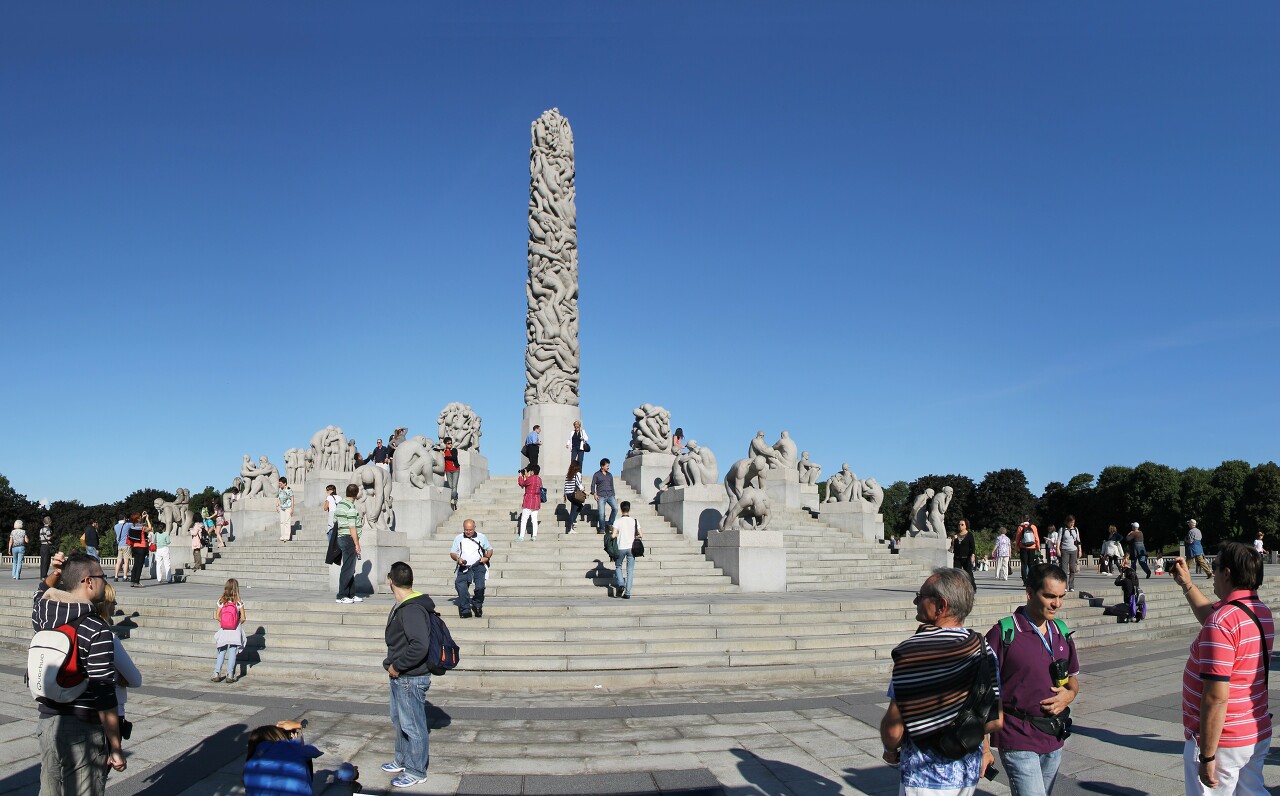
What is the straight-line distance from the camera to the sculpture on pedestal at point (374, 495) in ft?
49.4

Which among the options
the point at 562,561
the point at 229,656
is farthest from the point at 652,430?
the point at 229,656

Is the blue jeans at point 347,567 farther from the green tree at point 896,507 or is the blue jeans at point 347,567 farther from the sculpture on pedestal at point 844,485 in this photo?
the green tree at point 896,507

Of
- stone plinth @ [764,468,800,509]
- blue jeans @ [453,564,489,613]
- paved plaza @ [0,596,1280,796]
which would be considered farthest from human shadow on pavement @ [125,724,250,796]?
stone plinth @ [764,468,800,509]

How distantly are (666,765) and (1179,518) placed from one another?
5943cm

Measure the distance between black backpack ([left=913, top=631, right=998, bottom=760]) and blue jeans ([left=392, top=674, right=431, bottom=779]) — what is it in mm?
3680

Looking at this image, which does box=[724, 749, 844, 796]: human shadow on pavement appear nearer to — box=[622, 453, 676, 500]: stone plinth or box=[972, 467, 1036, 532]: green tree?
box=[622, 453, 676, 500]: stone plinth

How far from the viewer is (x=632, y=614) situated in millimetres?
10820

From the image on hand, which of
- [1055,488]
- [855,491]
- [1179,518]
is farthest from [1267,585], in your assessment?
[1055,488]

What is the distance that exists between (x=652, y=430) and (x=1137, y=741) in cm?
1747

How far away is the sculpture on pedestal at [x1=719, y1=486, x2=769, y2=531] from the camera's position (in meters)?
15.2

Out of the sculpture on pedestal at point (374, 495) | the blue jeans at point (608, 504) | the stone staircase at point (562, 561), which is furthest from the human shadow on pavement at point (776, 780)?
the sculpture on pedestal at point (374, 495)

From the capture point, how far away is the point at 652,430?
23.7 meters

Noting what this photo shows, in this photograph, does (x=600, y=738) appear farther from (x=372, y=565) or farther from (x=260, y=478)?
(x=260, y=478)

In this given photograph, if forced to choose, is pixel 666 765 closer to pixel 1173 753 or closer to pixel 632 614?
pixel 1173 753
